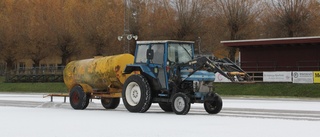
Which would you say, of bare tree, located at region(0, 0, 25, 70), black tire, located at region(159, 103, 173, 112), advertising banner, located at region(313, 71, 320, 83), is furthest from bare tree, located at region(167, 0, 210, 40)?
black tire, located at region(159, 103, 173, 112)

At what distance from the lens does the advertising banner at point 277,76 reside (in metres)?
38.7

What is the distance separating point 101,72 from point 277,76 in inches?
874

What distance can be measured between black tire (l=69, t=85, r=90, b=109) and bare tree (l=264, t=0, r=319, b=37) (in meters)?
32.8

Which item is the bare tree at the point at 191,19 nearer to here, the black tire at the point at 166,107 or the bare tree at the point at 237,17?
the bare tree at the point at 237,17

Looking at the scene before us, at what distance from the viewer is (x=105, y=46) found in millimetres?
56625

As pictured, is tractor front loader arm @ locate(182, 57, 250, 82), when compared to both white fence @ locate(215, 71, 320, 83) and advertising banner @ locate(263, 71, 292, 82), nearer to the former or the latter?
white fence @ locate(215, 71, 320, 83)

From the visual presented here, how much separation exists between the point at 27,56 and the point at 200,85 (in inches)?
1884

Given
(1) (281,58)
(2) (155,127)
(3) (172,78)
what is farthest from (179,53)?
(1) (281,58)

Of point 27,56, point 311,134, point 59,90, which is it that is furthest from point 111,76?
point 27,56

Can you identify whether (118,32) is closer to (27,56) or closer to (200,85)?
(27,56)

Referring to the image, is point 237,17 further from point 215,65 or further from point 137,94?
point 215,65

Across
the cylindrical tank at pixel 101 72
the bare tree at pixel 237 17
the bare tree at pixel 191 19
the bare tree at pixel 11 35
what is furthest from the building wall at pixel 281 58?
the bare tree at pixel 11 35

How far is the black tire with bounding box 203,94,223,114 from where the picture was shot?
57.0 feet

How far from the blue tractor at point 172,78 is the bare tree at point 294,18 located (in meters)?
33.4
